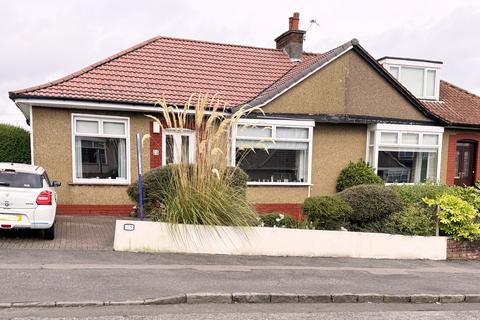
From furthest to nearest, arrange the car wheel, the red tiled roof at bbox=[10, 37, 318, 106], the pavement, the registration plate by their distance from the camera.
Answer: the red tiled roof at bbox=[10, 37, 318, 106] → the car wheel → the registration plate → the pavement

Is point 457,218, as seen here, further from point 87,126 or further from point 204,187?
point 87,126

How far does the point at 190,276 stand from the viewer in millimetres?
5941

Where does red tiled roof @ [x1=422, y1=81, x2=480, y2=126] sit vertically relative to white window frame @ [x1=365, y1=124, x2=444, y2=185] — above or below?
above

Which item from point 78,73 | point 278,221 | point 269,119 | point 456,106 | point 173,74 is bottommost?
point 278,221

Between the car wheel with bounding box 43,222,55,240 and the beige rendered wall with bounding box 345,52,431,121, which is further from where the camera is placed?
the beige rendered wall with bounding box 345,52,431,121

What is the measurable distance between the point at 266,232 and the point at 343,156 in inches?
217

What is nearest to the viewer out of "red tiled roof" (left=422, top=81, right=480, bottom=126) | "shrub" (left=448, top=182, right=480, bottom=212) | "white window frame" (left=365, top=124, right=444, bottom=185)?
"shrub" (left=448, top=182, right=480, bottom=212)

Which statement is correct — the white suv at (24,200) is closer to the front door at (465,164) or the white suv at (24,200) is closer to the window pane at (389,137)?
the window pane at (389,137)

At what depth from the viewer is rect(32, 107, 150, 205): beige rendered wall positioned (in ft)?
32.8

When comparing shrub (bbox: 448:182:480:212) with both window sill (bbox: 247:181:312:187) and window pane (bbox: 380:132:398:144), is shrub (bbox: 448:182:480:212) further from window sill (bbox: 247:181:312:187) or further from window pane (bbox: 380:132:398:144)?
window sill (bbox: 247:181:312:187)

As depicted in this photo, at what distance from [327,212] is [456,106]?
9.41 metres

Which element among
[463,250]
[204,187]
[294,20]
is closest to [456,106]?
[294,20]

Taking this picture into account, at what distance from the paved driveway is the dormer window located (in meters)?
11.3

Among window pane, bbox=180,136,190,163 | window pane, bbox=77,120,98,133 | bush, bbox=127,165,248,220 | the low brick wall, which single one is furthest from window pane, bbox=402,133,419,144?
window pane, bbox=77,120,98,133
